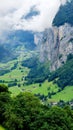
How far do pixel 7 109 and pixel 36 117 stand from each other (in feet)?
31.7

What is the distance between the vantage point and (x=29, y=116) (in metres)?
103

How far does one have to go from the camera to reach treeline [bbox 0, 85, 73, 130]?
9672 centimetres

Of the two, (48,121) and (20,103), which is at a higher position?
(20,103)

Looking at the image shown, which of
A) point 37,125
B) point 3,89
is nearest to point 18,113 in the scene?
point 37,125

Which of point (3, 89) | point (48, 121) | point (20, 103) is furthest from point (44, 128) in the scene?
point (3, 89)

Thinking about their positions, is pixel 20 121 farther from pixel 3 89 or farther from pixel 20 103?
pixel 3 89

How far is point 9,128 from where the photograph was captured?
329 ft

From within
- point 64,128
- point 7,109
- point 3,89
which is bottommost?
point 64,128

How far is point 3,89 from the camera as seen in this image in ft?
419

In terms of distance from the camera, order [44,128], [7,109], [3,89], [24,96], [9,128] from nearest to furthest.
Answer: [44,128]
[9,128]
[7,109]
[24,96]
[3,89]

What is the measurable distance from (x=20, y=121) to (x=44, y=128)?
945cm

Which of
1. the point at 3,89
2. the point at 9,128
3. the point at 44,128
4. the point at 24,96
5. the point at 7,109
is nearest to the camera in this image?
the point at 44,128

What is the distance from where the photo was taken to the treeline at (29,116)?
9672 cm

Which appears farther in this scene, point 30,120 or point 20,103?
point 20,103
